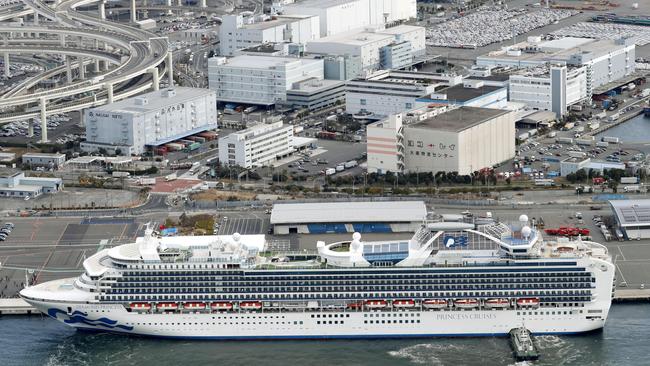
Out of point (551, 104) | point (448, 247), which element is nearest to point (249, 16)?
A: point (551, 104)

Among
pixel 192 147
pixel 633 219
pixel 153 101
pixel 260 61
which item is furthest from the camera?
pixel 260 61

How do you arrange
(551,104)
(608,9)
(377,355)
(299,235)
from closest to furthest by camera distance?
(377,355)
(299,235)
(551,104)
(608,9)

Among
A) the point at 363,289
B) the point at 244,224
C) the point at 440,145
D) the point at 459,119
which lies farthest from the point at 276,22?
the point at 363,289

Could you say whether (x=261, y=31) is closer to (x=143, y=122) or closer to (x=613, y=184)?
(x=143, y=122)

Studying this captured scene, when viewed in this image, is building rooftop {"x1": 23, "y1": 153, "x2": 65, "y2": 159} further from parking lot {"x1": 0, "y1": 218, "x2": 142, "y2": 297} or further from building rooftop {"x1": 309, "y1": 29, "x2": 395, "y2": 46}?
building rooftop {"x1": 309, "y1": 29, "x2": 395, "y2": 46}

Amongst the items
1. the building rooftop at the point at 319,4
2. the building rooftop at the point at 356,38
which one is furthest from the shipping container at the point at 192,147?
the building rooftop at the point at 319,4

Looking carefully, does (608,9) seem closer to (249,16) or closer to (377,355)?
(249,16)

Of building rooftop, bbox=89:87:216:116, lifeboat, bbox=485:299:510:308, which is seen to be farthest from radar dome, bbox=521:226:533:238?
building rooftop, bbox=89:87:216:116
